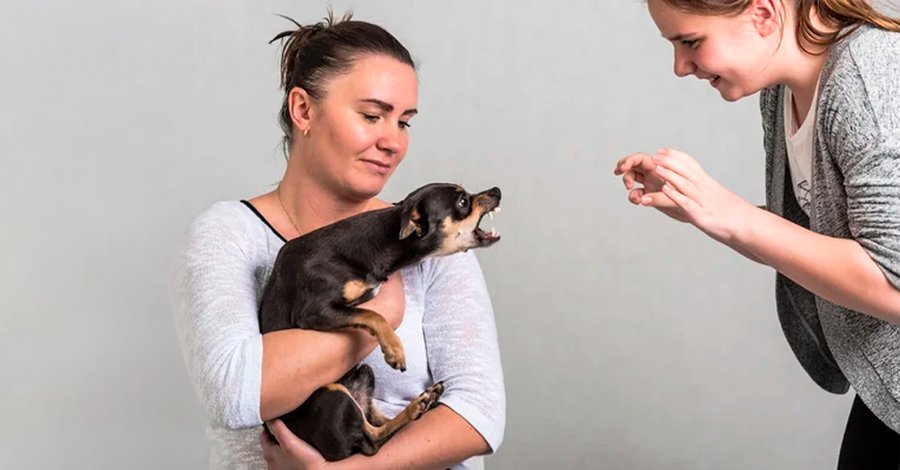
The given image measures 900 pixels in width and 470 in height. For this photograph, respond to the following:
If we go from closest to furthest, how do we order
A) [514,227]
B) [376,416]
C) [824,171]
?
[824,171] → [376,416] → [514,227]

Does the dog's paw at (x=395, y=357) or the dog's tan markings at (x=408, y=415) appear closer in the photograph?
A: the dog's paw at (x=395, y=357)

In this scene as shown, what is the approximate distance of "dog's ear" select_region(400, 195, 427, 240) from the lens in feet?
5.38

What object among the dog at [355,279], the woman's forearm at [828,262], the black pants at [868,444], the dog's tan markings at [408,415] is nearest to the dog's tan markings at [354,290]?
the dog at [355,279]

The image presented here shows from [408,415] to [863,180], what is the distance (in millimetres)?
874

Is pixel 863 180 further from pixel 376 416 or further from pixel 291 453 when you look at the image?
pixel 291 453

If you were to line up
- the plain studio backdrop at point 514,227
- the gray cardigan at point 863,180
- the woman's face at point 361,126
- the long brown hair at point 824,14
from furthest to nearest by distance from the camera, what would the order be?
the plain studio backdrop at point 514,227, the woman's face at point 361,126, the long brown hair at point 824,14, the gray cardigan at point 863,180

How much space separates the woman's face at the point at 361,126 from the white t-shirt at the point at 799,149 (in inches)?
29.2

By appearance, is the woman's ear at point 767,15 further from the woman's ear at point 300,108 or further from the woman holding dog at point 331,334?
the woman's ear at point 300,108

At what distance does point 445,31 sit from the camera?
3.12m

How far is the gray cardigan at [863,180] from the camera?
54.4 inches

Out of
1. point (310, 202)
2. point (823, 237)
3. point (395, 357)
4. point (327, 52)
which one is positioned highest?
point (327, 52)

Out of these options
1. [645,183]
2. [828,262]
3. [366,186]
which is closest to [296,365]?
Answer: [366,186]

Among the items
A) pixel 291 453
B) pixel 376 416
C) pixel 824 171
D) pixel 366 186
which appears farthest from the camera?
pixel 366 186

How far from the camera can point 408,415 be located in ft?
5.58
